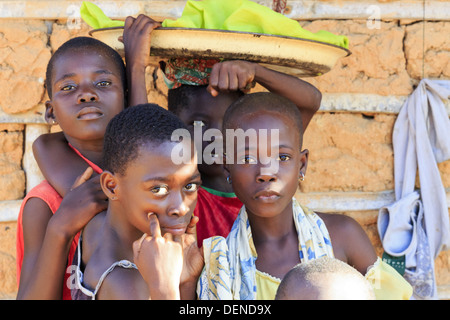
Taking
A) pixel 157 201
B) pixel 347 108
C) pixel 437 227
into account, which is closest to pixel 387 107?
pixel 347 108

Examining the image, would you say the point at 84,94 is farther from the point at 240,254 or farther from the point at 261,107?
the point at 240,254

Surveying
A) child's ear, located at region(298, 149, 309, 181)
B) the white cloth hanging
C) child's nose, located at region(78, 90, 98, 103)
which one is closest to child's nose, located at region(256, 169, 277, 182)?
child's ear, located at region(298, 149, 309, 181)

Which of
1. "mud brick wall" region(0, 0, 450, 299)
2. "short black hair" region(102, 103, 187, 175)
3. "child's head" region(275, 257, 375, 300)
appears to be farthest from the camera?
"mud brick wall" region(0, 0, 450, 299)

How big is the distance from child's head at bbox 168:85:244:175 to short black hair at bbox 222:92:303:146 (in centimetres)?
19

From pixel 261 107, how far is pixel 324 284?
769 millimetres

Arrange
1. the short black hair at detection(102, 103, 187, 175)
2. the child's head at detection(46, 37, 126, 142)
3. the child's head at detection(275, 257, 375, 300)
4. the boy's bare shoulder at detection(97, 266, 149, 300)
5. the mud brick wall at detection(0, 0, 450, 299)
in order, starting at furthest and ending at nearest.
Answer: the mud brick wall at detection(0, 0, 450, 299) → the child's head at detection(46, 37, 126, 142) → the short black hair at detection(102, 103, 187, 175) → the boy's bare shoulder at detection(97, 266, 149, 300) → the child's head at detection(275, 257, 375, 300)

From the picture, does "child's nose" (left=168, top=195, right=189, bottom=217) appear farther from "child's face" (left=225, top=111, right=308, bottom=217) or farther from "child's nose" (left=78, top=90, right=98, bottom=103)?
"child's nose" (left=78, top=90, right=98, bottom=103)

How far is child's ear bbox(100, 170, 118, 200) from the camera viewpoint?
160cm

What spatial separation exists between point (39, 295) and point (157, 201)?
509 millimetres

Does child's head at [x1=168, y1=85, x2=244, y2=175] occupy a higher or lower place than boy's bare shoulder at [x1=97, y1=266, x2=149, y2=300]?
higher

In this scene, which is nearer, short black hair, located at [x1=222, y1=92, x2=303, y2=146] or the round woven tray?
the round woven tray

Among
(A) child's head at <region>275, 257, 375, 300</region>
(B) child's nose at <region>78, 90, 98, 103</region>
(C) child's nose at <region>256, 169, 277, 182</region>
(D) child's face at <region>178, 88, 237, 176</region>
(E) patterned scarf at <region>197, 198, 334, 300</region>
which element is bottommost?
(A) child's head at <region>275, 257, 375, 300</region>

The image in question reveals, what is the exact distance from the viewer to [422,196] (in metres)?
2.55

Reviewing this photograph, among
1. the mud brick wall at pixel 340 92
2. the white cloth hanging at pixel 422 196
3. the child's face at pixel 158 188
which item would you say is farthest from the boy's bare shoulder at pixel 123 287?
the white cloth hanging at pixel 422 196
